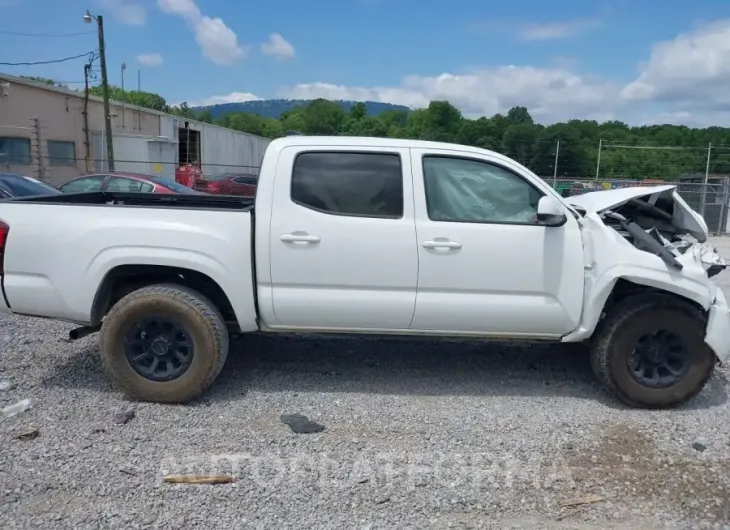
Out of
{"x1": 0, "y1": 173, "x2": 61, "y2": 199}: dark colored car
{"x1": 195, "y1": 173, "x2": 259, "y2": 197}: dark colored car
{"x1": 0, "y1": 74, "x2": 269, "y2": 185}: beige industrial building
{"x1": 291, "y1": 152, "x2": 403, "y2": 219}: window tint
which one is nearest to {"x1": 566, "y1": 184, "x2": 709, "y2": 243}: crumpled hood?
{"x1": 291, "y1": 152, "x2": 403, "y2": 219}: window tint

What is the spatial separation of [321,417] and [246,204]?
7.54 feet

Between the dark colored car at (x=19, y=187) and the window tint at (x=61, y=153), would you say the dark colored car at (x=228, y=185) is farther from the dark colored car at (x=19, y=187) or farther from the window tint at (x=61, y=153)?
the dark colored car at (x=19, y=187)

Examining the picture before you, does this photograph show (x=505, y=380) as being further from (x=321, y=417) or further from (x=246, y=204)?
(x=246, y=204)

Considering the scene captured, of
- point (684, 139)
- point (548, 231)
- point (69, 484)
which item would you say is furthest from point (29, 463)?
point (684, 139)

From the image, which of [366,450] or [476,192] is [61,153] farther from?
[366,450]

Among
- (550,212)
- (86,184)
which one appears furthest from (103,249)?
(86,184)

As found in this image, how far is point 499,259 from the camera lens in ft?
14.3

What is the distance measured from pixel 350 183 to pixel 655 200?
249 cm

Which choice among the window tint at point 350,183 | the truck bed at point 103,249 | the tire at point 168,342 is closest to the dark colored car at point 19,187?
the truck bed at point 103,249

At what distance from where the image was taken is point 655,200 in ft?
16.4

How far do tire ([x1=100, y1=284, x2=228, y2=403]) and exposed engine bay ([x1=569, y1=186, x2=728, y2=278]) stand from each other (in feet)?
9.77

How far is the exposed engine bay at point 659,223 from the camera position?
4528 mm

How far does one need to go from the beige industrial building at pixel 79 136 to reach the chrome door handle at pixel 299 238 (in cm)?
1785

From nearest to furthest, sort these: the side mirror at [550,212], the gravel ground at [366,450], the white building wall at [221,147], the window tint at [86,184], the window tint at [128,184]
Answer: the gravel ground at [366,450]
the side mirror at [550,212]
the window tint at [128,184]
the window tint at [86,184]
the white building wall at [221,147]
